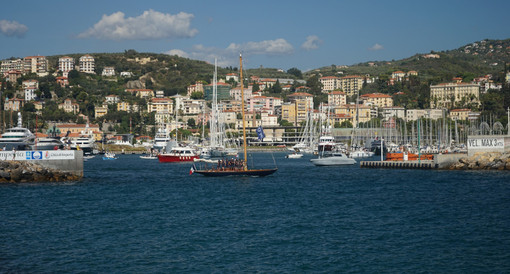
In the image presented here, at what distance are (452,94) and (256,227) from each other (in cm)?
16102

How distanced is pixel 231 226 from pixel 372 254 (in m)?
7.64

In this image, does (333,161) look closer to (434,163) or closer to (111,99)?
(434,163)

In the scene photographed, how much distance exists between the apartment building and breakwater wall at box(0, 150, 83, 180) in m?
143

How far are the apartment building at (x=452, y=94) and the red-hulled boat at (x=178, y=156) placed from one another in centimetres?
10918

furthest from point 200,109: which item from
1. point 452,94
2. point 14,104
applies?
point 452,94

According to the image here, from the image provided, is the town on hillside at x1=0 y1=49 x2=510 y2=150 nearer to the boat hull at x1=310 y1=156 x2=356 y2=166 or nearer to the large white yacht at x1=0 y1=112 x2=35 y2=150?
the boat hull at x1=310 y1=156 x2=356 y2=166

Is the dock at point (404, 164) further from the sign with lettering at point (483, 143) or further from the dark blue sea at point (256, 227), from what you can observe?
the dark blue sea at point (256, 227)

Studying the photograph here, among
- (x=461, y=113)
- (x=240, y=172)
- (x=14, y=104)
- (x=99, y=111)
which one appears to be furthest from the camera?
(x=99, y=111)

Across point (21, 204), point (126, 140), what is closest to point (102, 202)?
point (21, 204)

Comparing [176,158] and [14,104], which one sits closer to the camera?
[176,158]

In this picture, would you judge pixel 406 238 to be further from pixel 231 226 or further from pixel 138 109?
pixel 138 109

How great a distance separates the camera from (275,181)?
4756 cm

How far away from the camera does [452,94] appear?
17762cm

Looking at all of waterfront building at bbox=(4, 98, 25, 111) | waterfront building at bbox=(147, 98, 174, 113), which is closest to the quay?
waterfront building at bbox=(4, 98, 25, 111)
